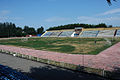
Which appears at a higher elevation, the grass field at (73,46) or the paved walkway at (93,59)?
the grass field at (73,46)

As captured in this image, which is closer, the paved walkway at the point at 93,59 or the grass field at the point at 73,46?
the paved walkway at the point at 93,59

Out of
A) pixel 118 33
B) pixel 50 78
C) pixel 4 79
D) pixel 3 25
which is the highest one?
pixel 3 25

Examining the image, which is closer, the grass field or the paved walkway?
the paved walkway

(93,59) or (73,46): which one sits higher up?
(73,46)

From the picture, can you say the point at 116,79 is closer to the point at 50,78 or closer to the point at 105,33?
the point at 50,78

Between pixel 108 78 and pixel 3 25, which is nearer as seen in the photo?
pixel 108 78

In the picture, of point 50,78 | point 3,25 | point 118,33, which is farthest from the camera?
point 3,25

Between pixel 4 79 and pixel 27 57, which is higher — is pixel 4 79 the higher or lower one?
the higher one

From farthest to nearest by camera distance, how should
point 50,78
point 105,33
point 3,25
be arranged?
point 3,25 < point 105,33 < point 50,78

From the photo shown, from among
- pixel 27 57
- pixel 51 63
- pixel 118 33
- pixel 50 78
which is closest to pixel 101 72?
pixel 50 78

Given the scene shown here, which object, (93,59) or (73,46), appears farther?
(73,46)

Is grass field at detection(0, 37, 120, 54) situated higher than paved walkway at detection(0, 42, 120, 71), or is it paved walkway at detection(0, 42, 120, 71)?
grass field at detection(0, 37, 120, 54)

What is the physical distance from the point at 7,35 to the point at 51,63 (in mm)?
77878

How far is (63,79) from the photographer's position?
8.46 m
